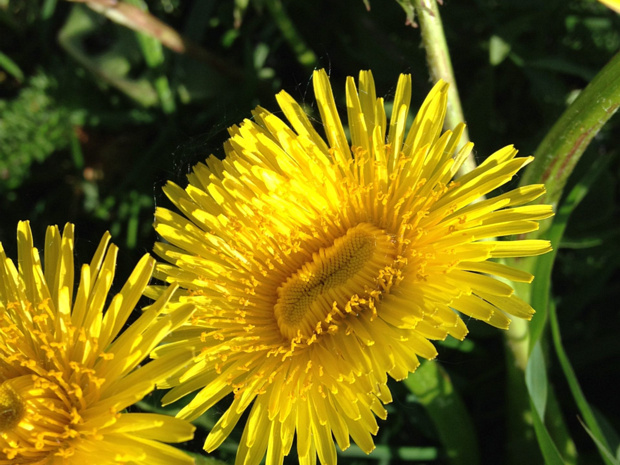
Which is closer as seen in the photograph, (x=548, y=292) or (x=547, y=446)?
(x=547, y=446)

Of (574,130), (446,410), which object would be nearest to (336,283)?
(446,410)

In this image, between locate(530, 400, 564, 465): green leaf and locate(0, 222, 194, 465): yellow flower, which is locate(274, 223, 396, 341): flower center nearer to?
locate(0, 222, 194, 465): yellow flower

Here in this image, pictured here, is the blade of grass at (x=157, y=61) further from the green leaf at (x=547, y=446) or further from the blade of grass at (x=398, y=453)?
the green leaf at (x=547, y=446)

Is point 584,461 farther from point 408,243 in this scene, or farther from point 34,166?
point 34,166

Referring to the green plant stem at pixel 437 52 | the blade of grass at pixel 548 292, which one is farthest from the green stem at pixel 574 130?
the green plant stem at pixel 437 52

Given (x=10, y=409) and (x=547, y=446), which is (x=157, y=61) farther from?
(x=547, y=446)
